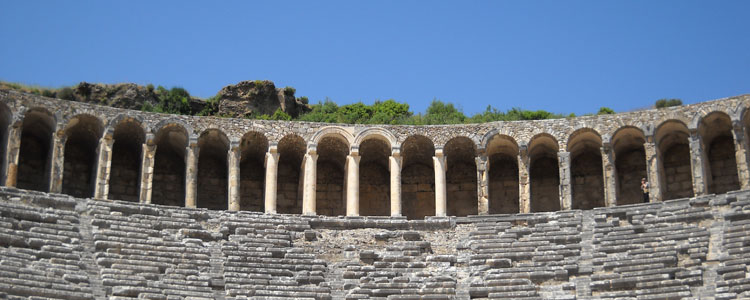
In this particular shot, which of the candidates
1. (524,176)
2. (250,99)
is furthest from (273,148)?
(524,176)

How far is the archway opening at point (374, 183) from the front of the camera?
45.7 metres

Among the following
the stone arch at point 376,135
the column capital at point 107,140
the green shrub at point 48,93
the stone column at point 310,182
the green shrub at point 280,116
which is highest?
the green shrub at point 48,93

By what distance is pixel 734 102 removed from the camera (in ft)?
135

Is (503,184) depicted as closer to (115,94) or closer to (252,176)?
(252,176)

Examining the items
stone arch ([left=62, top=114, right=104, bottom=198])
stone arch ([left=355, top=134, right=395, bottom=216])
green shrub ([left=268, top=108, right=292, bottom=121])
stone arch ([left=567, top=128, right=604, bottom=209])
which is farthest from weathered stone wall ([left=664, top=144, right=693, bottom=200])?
stone arch ([left=62, top=114, right=104, bottom=198])

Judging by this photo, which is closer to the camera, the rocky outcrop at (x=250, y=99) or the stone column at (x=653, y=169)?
the stone column at (x=653, y=169)

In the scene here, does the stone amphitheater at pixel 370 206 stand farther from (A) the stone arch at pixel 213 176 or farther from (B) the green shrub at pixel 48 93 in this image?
(B) the green shrub at pixel 48 93

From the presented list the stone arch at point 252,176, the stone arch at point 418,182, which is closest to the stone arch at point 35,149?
the stone arch at point 252,176

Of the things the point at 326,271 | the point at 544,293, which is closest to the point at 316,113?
the point at 326,271

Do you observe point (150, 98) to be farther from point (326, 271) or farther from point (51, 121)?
point (326, 271)

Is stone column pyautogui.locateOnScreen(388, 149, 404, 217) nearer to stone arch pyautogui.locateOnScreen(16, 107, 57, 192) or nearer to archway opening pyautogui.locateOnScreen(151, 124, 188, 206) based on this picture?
archway opening pyautogui.locateOnScreen(151, 124, 188, 206)

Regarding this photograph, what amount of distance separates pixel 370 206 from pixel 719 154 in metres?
12.6

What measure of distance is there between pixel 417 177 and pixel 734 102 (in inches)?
465

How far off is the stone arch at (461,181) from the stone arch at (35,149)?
1407cm
